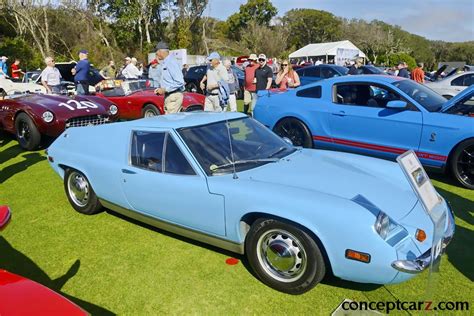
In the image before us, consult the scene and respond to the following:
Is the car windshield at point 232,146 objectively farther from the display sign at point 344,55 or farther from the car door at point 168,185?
the display sign at point 344,55

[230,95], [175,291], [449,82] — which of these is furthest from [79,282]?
[449,82]

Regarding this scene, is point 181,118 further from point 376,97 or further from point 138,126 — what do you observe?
point 376,97

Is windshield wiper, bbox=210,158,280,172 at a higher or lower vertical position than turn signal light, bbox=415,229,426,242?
higher

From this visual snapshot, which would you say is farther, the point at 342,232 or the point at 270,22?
the point at 270,22

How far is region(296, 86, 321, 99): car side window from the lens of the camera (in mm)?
6534

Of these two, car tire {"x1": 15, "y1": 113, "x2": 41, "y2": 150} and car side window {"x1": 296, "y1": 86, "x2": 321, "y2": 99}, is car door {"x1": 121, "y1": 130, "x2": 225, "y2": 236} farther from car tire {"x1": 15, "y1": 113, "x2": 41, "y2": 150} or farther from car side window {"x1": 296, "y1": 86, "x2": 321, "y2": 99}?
car tire {"x1": 15, "y1": 113, "x2": 41, "y2": 150}

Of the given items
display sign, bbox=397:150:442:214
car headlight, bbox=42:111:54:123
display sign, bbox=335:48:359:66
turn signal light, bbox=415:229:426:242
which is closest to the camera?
display sign, bbox=397:150:442:214

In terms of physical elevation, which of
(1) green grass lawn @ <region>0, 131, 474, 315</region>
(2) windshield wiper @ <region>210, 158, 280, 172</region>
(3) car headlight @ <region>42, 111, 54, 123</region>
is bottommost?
(1) green grass lawn @ <region>0, 131, 474, 315</region>

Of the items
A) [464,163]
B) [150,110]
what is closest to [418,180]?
[464,163]

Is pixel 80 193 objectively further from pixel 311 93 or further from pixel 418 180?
pixel 311 93

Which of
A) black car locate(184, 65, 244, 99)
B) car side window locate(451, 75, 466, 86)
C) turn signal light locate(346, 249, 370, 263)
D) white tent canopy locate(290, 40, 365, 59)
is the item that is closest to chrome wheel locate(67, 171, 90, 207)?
turn signal light locate(346, 249, 370, 263)

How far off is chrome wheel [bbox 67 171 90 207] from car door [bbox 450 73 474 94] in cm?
998

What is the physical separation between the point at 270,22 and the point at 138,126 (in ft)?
227

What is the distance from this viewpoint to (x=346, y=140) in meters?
6.11
